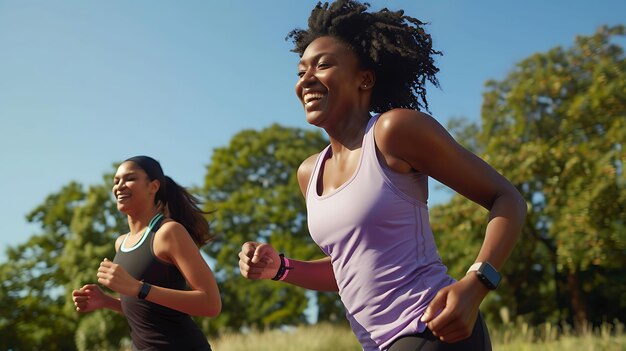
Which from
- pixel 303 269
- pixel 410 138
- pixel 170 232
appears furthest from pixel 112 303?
pixel 410 138

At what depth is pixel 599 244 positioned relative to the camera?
589 inches

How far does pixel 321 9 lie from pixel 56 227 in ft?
68.7

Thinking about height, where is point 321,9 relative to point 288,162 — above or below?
below

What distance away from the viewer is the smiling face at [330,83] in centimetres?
248

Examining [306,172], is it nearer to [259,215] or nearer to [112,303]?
[112,303]

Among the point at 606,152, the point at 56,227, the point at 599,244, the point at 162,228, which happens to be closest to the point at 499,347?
the point at 599,244

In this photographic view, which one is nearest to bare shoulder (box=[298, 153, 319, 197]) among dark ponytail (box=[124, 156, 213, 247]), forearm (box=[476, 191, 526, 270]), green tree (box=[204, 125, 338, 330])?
forearm (box=[476, 191, 526, 270])

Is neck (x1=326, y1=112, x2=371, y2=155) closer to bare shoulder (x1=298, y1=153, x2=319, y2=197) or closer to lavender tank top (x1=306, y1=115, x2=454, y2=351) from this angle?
lavender tank top (x1=306, y1=115, x2=454, y2=351)

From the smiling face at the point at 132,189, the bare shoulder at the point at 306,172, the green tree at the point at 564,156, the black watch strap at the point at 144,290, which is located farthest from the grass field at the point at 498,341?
the bare shoulder at the point at 306,172

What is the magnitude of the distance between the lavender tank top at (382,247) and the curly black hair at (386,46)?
38cm

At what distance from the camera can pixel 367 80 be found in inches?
102

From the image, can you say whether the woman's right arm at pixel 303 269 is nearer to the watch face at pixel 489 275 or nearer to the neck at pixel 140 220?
the watch face at pixel 489 275

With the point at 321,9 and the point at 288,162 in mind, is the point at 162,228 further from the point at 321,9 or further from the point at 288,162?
the point at 288,162

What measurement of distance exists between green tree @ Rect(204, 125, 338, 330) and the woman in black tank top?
61.3ft
